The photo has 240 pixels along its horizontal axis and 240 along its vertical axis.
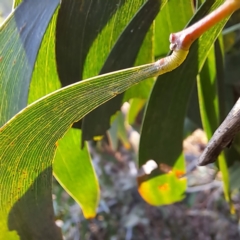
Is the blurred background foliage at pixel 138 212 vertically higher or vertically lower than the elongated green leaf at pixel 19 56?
lower

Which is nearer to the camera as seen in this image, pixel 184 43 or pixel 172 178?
pixel 184 43

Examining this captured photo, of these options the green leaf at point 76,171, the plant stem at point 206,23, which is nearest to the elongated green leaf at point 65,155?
the green leaf at point 76,171

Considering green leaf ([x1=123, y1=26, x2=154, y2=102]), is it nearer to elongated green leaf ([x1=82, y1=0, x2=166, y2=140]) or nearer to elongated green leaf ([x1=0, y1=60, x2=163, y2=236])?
elongated green leaf ([x1=82, y1=0, x2=166, y2=140])

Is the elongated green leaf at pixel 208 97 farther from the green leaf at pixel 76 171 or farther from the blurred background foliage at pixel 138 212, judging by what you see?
the blurred background foliage at pixel 138 212


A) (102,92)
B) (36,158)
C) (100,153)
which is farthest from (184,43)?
(100,153)

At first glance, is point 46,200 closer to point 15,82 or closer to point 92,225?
point 15,82
